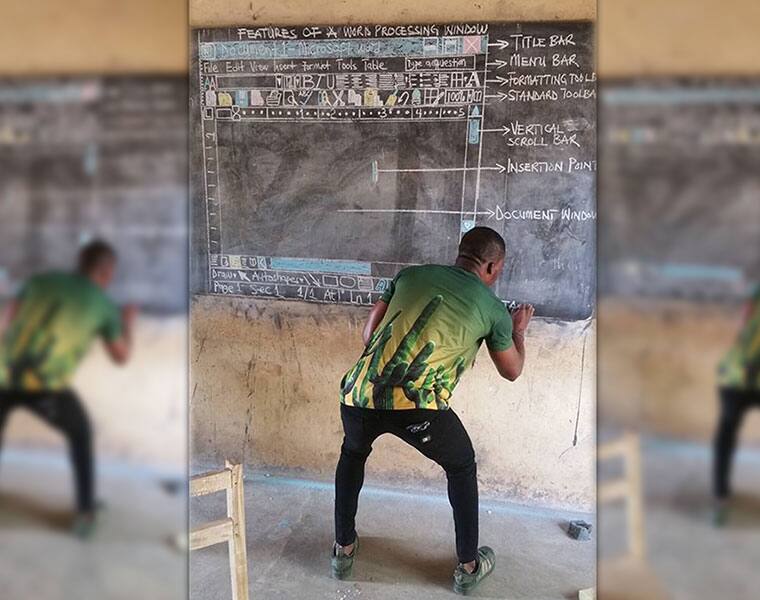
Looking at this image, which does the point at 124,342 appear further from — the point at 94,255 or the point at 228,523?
the point at 228,523

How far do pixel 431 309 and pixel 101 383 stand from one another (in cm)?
131

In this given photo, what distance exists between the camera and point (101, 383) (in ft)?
1.88

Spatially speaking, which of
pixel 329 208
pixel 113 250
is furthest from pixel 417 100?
pixel 113 250

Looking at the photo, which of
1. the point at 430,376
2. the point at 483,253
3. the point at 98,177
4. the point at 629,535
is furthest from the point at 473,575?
the point at 98,177

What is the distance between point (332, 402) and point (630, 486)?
150 centimetres

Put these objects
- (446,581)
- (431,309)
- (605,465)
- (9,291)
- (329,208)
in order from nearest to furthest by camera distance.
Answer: (9,291), (605,465), (431,309), (446,581), (329,208)

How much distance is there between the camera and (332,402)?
6.99ft

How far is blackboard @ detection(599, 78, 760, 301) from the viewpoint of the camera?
2.08 feet

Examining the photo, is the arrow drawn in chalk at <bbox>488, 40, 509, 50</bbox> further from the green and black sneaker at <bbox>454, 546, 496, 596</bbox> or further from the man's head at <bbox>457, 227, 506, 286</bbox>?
the green and black sneaker at <bbox>454, 546, 496, 596</bbox>

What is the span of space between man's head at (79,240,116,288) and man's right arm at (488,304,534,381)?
146 centimetres

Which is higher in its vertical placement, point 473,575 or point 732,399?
point 732,399

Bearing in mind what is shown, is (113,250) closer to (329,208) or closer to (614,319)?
(614,319)

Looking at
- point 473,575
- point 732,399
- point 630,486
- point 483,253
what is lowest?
point 473,575

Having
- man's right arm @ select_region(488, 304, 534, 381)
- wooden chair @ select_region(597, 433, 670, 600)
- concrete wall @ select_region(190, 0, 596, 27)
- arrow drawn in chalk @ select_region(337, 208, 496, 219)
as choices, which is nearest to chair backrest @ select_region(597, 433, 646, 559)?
wooden chair @ select_region(597, 433, 670, 600)
